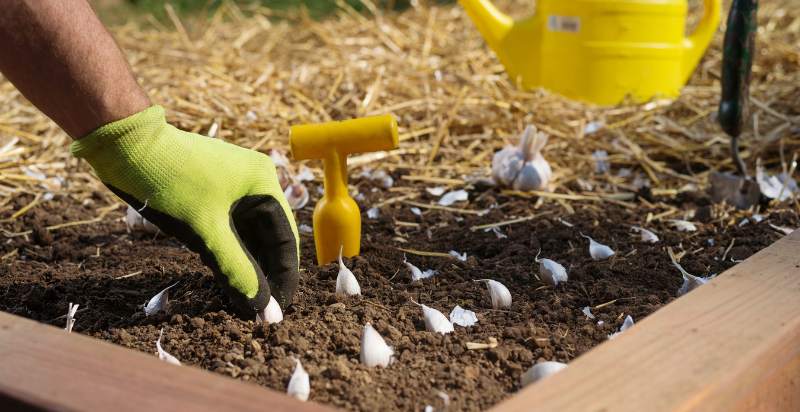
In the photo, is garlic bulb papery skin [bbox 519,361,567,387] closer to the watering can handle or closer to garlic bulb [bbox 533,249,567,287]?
garlic bulb [bbox 533,249,567,287]

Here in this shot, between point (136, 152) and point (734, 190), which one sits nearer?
point (136, 152)

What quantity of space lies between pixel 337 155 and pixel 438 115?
3.40ft

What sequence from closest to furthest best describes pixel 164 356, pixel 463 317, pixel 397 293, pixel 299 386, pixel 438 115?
pixel 299 386
pixel 164 356
pixel 463 317
pixel 397 293
pixel 438 115

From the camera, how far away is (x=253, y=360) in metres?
1.14

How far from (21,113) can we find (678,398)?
88.3 inches

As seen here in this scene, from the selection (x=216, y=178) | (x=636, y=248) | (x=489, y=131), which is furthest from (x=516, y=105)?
(x=216, y=178)

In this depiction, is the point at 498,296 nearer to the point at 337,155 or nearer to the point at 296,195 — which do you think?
the point at 337,155

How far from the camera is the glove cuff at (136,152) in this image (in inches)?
45.1

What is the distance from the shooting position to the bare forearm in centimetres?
106

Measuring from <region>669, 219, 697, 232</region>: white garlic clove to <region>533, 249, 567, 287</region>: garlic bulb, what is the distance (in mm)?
406

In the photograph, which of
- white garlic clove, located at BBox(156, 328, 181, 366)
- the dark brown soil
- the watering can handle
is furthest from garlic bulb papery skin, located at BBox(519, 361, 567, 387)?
the watering can handle

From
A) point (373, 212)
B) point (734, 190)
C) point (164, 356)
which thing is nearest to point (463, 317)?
point (164, 356)

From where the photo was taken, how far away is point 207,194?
4.08 feet

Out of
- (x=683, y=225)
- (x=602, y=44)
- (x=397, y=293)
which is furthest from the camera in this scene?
(x=602, y=44)
